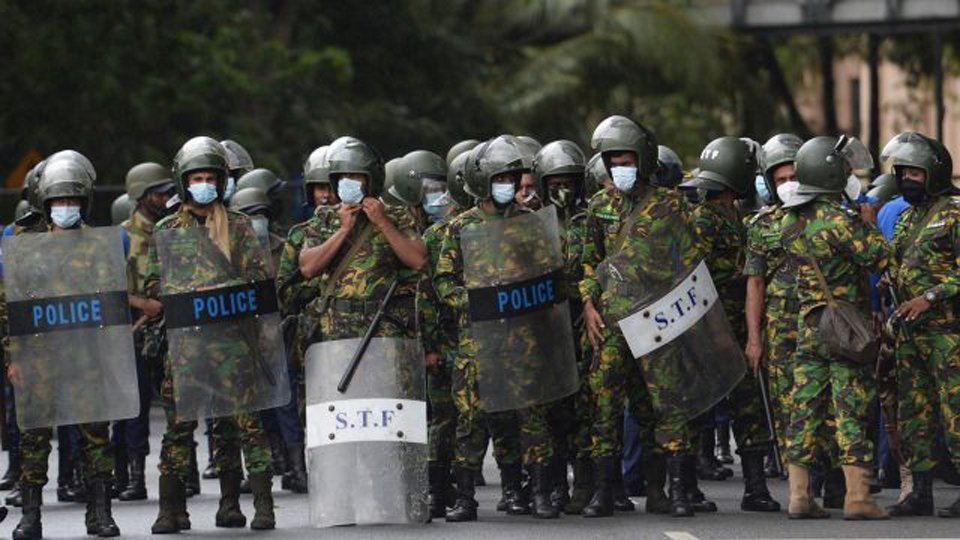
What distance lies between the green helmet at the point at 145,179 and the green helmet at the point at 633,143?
3493mm

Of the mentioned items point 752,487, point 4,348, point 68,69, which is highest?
point 68,69

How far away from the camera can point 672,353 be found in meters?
13.3

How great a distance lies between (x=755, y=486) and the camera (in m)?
13.8

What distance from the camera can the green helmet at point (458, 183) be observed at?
564 inches

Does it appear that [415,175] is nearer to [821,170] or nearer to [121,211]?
[821,170]

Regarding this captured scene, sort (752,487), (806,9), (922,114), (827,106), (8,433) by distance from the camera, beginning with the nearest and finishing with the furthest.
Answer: (752,487)
(8,433)
(806,9)
(827,106)
(922,114)

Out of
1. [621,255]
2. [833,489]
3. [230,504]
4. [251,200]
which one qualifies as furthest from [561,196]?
[251,200]

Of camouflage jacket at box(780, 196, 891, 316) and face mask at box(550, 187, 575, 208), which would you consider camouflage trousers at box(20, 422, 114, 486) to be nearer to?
face mask at box(550, 187, 575, 208)

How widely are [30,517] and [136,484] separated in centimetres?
265

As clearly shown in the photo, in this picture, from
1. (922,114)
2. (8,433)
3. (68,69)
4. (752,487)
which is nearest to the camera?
(752,487)

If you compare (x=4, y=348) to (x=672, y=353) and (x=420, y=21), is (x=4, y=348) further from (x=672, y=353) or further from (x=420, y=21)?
(x=420, y=21)

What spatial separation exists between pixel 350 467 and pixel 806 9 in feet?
97.1

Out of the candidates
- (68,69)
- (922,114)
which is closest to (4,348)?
(68,69)

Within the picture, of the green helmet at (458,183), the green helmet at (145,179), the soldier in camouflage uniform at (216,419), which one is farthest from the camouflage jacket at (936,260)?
the green helmet at (145,179)
